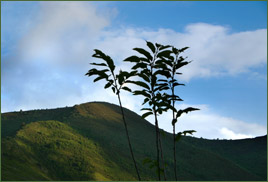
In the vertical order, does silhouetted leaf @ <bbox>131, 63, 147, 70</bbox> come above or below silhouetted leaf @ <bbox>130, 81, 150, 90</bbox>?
above

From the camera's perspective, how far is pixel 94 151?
52156mm

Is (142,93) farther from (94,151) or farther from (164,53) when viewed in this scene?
(94,151)

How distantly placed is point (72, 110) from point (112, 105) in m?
13.1

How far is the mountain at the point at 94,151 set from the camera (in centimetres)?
4203

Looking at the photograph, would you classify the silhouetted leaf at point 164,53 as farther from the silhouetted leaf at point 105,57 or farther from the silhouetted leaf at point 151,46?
the silhouetted leaf at point 105,57

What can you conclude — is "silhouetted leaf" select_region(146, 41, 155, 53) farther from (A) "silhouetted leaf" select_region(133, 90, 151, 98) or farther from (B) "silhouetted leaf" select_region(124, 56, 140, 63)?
(A) "silhouetted leaf" select_region(133, 90, 151, 98)

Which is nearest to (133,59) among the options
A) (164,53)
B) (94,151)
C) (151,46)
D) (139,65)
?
(139,65)

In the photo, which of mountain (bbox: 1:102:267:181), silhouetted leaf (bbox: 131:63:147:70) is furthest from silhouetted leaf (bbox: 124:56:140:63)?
mountain (bbox: 1:102:267:181)

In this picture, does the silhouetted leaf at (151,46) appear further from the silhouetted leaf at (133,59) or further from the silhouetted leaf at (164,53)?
the silhouetted leaf at (133,59)

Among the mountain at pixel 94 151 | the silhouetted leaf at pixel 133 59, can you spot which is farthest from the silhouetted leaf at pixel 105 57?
the mountain at pixel 94 151

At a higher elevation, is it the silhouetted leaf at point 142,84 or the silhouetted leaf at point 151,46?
the silhouetted leaf at point 151,46

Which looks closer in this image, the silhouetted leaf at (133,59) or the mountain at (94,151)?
the silhouetted leaf at (133,59)

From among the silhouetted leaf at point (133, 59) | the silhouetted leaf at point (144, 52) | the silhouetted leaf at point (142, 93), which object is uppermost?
the silhouetted leaf at point (144, 52)

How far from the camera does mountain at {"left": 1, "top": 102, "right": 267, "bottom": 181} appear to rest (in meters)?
42.0
